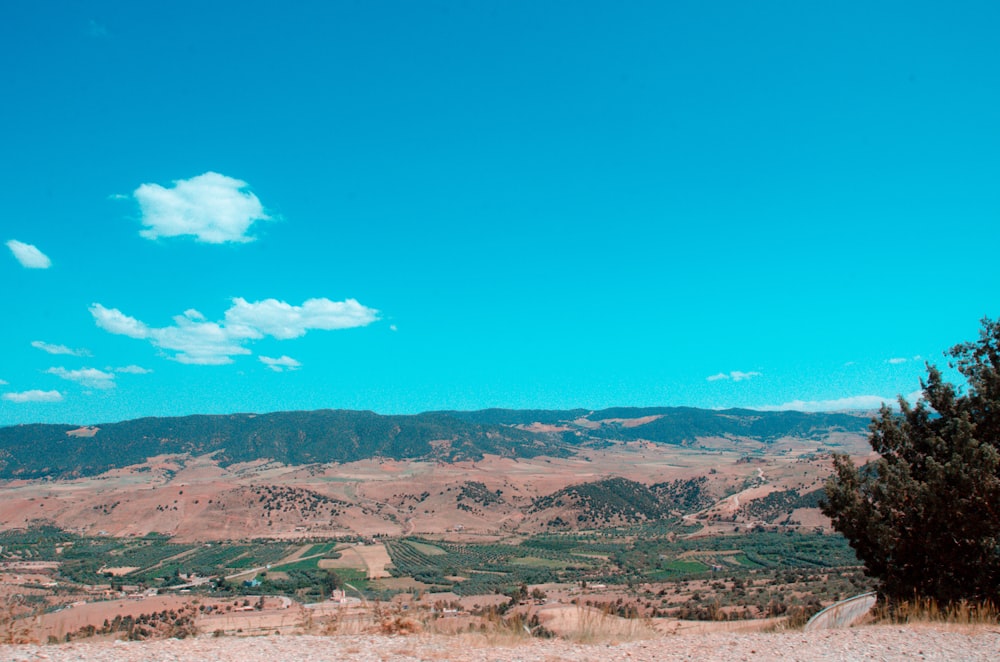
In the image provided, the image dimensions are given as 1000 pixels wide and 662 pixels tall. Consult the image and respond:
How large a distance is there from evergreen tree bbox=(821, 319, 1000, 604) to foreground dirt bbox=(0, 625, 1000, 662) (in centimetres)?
319

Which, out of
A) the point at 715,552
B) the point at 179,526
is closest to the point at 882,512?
the point at 715,552

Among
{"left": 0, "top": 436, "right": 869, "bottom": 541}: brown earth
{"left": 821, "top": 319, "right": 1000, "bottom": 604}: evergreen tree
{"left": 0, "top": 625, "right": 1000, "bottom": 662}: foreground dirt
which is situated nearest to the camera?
{"left": 0, "top": 625, "right": 1000, "bottom": 662}: foreground dirt

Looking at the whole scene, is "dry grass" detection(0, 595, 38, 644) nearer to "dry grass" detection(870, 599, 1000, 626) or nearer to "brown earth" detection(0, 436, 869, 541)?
"dry grass" detection(870, 599, 1000, 626)

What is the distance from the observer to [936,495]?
43.0 feet

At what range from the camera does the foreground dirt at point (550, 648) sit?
8.48 m

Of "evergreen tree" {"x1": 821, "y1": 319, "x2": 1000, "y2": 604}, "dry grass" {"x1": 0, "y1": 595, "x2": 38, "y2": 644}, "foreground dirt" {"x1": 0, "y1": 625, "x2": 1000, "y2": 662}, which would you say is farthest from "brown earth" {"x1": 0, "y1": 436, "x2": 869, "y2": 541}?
"dry grass" {"x1": 0, "y1": 595, "x2": 38, "y2": 644}

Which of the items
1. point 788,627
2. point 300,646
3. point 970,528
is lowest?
point 788,627

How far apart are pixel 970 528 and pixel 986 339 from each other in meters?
5.41

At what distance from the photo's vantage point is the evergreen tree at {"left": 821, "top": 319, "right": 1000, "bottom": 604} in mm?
12703

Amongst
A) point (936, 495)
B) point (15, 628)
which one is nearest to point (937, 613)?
point (936, 495)

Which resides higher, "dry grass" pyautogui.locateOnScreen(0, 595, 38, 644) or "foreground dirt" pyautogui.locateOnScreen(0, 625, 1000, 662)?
"dry grass" pyautogui.locateOnScreen(0, 595, 38, 644)

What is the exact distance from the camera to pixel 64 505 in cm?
13300

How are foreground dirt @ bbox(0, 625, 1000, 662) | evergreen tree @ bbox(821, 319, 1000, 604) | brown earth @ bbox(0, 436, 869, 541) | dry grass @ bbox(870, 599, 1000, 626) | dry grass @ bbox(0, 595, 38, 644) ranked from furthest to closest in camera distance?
1. brown earth @ bbox(0, 436, 869, 541)
2. evergreen tree @ bbox(821, 319, 1000, 604)
3. dry grass @ bbox(870, 599, 1000, 626)
4. dry grass @ bbox(0, 595, 38, 644)
5. foreground dirt @ bbox(0, 625, 1000, 662)

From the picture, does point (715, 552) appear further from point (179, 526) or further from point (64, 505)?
point (64, 505)
